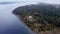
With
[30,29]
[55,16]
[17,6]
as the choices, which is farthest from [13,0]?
[55,16]

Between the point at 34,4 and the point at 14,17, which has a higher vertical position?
the point at 34,4

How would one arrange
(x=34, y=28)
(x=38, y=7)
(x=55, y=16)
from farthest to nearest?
(x=38, y=7)
(x=55, y=16)
(x=34, y=28)

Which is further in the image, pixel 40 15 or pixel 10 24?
pixel 40 15

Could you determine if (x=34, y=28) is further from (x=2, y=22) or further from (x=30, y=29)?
(x=2, y=22)

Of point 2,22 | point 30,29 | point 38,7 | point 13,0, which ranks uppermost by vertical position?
point 13,0

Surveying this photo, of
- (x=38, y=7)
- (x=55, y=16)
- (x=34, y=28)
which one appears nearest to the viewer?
(x=34, y=28)

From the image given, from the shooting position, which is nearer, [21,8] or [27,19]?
[27,19]

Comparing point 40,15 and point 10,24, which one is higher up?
point 40,15
